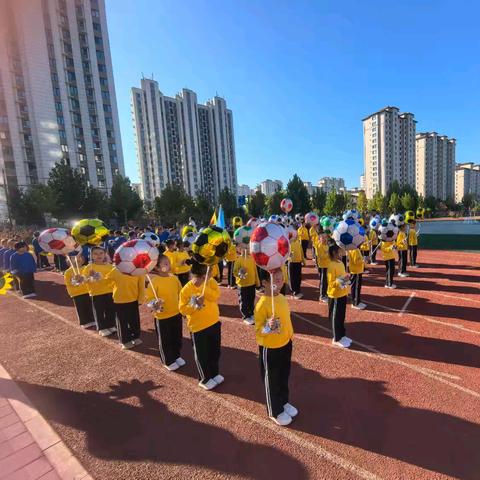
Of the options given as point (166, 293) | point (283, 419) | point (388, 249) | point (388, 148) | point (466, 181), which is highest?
point (388, 148)

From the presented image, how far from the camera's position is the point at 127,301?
569 cm

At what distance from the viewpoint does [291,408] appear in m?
→ 3.75

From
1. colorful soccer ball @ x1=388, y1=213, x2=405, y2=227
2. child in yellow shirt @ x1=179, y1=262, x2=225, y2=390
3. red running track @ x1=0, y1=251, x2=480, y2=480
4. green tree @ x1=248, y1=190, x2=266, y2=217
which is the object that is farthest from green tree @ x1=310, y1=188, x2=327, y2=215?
child in yellow shirt @ x1=179, y1=262, x2=225, y2=390

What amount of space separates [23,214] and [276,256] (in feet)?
134

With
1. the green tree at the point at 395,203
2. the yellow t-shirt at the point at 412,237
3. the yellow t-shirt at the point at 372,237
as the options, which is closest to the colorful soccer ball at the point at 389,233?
the yellow t-shirt at the point at 372,237

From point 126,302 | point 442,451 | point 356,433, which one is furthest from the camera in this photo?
point 126,302

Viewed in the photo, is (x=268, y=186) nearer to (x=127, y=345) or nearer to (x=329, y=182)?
(x=329, y=182)

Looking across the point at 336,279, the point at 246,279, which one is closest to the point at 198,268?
the point at 336,279

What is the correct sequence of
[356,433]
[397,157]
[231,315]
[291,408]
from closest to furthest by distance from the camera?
[356,433] → [291,408] → [231,315] → [397,157]

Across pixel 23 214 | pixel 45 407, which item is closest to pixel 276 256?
pixel 45 407

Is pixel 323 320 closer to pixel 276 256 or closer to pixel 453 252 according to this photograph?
pixel 276 256

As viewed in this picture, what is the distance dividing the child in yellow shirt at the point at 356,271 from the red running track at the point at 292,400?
1.94 ft

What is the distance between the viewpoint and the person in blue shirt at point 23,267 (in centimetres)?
1012

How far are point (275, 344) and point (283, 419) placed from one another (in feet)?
3.24
